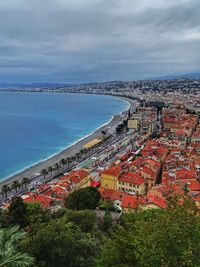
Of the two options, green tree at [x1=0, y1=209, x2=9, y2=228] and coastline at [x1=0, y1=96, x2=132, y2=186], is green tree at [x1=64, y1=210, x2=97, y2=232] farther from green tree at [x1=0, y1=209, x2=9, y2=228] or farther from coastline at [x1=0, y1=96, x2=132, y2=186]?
coastline at [x1=0, y1=96, x2=132, y2=186]

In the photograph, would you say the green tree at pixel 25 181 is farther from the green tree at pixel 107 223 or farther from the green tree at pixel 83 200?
the green tree at pixel 107 223

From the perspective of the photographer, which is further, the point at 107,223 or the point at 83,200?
the point at 83,200

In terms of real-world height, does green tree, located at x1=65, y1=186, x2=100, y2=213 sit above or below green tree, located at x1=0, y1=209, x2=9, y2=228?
below

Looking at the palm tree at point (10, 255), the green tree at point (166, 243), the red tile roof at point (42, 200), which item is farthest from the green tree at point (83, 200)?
the palm tree at point (10, 255)

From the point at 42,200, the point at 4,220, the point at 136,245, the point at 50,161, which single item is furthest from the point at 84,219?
the point at 50,161

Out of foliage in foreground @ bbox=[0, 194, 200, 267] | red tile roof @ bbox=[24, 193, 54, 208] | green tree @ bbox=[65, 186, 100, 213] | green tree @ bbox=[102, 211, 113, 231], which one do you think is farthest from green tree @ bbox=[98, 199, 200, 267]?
red tile roof @ bbox=[24, 193, 54, 208]

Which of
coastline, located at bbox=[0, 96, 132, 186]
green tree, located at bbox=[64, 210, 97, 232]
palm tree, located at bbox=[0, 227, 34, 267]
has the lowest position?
coastline, located at bbox=[0, 96, 132, 186]

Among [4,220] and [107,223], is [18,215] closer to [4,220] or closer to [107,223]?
[4,220]

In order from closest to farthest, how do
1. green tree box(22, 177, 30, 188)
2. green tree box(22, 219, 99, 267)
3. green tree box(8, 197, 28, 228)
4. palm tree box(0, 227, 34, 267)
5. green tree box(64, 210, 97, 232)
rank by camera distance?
palm tree box(0, 227, 34, 267), green tree box(22, 219, 99, 267), green tree box(64, 210, 97, 232), green tree box(8, 197, 28, 228), green tree box(22, 177, 30, 188)

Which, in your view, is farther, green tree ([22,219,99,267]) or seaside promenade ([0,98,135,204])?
seaside promenade ([0,98,135,204])
